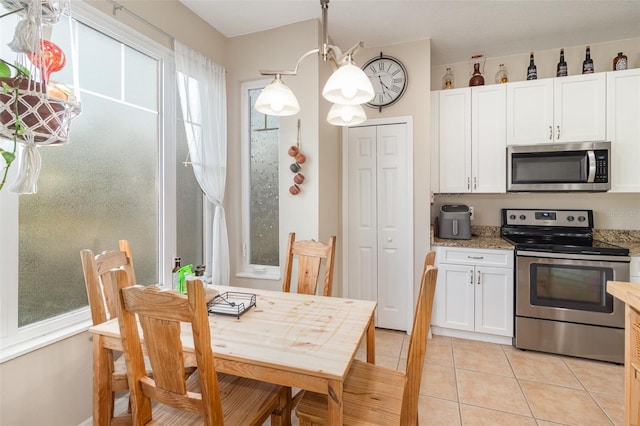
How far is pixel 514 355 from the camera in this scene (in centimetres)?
272

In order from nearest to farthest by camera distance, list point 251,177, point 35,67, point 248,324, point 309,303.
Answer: point 35,67 < point 248,324 < point 309,303 < point 251,177

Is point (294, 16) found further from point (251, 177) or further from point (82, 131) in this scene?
point (82, 131)

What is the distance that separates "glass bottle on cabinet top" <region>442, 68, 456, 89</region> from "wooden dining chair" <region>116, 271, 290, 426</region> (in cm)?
333

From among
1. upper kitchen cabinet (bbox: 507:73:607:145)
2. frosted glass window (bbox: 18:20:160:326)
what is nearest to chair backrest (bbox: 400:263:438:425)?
frosted glass window (bbox: 18:20:160:326)

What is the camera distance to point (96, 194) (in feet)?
6.32

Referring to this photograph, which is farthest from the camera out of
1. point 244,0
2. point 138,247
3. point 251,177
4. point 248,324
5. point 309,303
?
point 251,177

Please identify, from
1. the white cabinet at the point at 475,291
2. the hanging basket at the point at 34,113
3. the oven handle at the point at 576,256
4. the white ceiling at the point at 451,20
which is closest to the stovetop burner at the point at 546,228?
the oven handle at the point at 576,256

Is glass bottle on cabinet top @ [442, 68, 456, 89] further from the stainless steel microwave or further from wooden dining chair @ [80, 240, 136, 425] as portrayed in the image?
wooden dining chair @ [80, 240, 136, 425]

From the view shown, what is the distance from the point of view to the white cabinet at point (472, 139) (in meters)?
3.06

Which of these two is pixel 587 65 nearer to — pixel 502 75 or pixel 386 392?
pixel 502 75

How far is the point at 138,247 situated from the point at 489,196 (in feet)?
11.1

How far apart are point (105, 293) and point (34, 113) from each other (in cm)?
101

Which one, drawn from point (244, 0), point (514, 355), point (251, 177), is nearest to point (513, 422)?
point (514, 355)

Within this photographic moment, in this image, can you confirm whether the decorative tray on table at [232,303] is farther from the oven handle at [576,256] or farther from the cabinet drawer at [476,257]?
the oven handle at [576,256]
